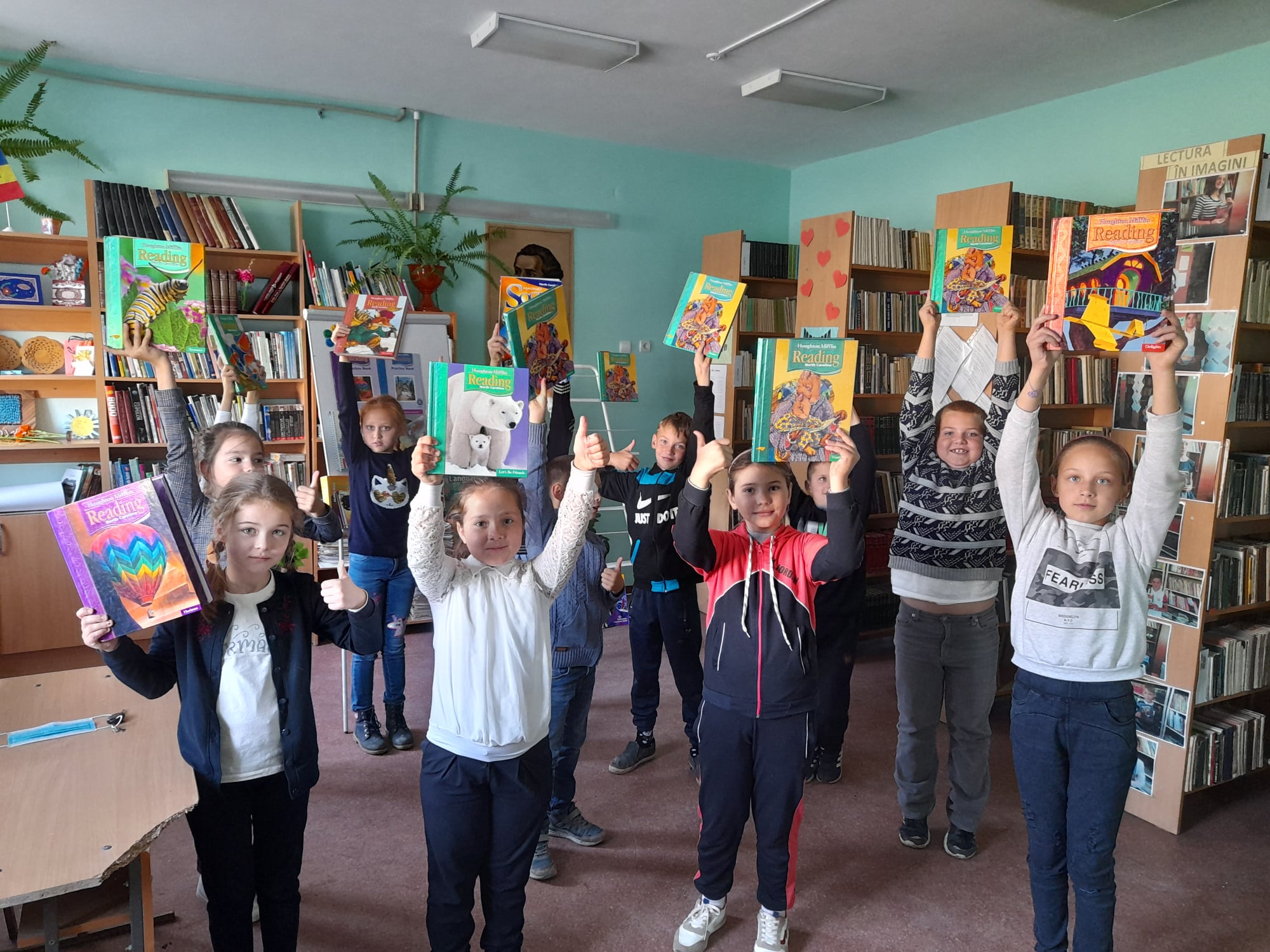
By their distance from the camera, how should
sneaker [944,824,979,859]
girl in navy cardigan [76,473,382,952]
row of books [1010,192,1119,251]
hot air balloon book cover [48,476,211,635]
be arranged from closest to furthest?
1. hot air balloon book cover [48,476,211,635]
2. girl in navy cardigan [76,473,382,952]
3. sneaker [944,824,979,859]
4. row of books [1010,192,1119,251]

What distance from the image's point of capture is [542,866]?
237 cm

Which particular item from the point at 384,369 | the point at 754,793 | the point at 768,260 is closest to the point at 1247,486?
the point at 754,793

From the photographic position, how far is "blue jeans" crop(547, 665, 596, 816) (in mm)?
2391

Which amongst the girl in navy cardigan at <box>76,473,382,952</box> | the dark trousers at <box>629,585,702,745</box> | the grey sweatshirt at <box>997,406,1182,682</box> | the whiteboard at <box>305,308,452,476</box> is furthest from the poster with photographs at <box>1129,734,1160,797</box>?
the whiteboard at <box>305,308,452,476</box>

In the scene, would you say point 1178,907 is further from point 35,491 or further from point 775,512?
point 35,491

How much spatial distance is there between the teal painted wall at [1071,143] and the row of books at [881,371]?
109cm

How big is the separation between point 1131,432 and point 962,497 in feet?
2.73

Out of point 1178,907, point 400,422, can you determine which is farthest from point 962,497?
point 400,422

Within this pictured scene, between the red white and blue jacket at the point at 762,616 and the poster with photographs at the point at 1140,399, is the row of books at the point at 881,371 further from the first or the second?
the red white and blue jacket at the point at 762,616

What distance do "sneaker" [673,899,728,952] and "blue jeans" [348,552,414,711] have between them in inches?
60.7

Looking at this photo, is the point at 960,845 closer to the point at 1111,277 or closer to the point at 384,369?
the point at 1111,277

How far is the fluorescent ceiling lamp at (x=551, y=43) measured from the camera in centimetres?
345

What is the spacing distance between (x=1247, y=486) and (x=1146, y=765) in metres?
1.02

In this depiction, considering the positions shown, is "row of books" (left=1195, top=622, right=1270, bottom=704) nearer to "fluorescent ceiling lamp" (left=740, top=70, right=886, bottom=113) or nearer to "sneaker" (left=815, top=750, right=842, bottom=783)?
"sneaker" (left=815, top=750, right=842, bottom=783)
